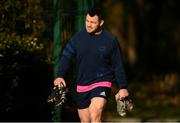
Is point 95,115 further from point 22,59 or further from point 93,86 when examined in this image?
point 22,59

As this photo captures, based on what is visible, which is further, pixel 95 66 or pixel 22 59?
pixel 22 59

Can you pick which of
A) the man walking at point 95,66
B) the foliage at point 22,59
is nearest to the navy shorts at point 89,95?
the man walking at point 95,66

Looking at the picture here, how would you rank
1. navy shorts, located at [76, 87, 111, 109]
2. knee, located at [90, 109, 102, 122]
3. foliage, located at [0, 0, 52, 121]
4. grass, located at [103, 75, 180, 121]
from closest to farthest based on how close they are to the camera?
knee, located at [90, 109, 102, 122], navy shorts, located at [76, 87, 111, 109], foliage, located at [0, 0, 52, 121], grass, located at [103, 75, 180, 121]

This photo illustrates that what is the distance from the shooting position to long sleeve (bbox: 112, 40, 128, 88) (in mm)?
8695

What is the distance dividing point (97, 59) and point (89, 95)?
1.43ft

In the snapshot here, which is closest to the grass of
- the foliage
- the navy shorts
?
the foliage

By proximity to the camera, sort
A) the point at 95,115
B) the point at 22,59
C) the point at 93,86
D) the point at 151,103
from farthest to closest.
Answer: the point at 151,103
the point at 22,59
the point at 93,86
the point at 95,115

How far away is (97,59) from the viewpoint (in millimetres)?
8680

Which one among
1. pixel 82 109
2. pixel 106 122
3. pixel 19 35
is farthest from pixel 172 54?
pixel 82 109

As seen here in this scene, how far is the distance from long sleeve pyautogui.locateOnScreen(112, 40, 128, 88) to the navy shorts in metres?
0.19

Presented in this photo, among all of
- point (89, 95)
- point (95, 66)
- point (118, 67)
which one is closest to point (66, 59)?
point (95, 66)

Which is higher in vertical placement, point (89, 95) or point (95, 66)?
point (95, 66)

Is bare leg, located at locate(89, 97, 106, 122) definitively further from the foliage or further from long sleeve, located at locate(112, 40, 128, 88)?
the foliage

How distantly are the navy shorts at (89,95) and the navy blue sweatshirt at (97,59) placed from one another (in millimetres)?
104
